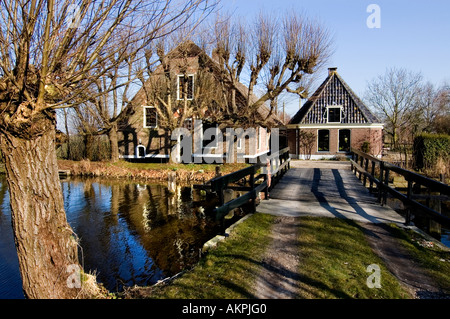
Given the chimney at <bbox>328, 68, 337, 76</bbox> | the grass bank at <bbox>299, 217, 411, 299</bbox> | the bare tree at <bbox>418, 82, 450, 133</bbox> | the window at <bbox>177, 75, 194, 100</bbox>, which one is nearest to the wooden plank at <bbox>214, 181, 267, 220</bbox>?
the grass bank at <bbox>299, 217, 411, 299</bbox>

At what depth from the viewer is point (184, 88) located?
16.8 metres

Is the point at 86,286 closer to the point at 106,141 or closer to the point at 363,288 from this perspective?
the point at 363,288

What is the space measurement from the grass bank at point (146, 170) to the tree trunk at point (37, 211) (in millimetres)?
12548

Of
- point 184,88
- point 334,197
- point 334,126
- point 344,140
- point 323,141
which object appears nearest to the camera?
point 334,197

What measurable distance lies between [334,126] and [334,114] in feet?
3.18

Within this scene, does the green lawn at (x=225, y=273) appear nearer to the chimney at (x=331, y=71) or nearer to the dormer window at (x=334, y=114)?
the dormer window at (x=334, y=114)

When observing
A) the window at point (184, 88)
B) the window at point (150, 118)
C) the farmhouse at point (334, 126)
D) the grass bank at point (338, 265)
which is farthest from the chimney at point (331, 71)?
the grass bank at point (338, 265)

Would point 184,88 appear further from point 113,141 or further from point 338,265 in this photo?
point 338,265

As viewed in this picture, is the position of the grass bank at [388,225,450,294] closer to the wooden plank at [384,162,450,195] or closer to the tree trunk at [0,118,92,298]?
the wooden plank at [384,162,450,195]

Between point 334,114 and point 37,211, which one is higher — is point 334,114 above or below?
above

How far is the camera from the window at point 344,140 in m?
21.9

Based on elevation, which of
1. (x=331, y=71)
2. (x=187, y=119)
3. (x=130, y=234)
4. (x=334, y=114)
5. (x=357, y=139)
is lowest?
(x=130, y=234)

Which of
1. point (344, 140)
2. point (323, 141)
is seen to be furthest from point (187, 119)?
point (344, 140)
